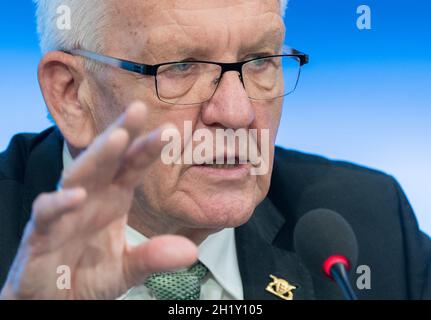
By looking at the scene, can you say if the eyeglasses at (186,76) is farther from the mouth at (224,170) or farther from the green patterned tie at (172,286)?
the green patterned tie at (172,286)

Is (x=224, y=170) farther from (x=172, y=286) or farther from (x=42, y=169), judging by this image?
(x=42, y=169)

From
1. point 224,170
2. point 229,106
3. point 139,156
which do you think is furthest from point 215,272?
point 139,156

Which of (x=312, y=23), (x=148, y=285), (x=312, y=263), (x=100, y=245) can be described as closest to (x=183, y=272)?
(x=148, y=285)

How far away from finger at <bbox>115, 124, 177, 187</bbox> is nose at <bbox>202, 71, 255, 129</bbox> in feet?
1.25

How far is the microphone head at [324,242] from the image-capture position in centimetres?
131

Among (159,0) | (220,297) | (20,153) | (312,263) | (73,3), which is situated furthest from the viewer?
(20,153)

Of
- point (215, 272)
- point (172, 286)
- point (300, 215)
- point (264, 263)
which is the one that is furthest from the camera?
point (300, 215)

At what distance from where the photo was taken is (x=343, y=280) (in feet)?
4.08

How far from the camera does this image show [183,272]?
1629mm

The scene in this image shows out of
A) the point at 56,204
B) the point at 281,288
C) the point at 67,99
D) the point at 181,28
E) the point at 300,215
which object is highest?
the point at 181,28

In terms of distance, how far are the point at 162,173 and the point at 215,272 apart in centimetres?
31

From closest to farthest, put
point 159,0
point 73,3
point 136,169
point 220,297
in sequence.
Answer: point 136,169 < point 159,0 < point 73,3 < point 220,297

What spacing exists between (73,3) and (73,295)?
698 mm

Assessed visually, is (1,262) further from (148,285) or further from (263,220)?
(263,220)
